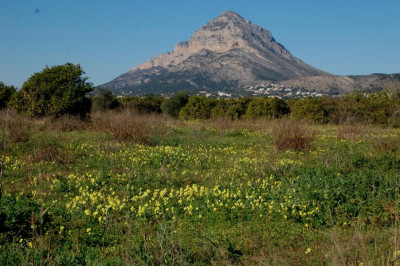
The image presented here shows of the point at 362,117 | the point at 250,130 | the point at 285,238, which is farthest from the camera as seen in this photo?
the point at 362,117

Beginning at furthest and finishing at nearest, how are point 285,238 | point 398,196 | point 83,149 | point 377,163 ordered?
point 83,149
point 377,163
point 398,196
point 285,238

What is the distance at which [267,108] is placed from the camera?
3328 cm

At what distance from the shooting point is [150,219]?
6.04m

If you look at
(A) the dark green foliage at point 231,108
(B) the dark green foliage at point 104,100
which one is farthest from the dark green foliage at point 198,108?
(B) the dark green foliage at point 104,100

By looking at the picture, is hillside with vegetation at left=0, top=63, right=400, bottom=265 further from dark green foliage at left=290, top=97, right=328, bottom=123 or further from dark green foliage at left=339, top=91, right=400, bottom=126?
dark green foliage at left=339, top=91, right=400, bottom=126

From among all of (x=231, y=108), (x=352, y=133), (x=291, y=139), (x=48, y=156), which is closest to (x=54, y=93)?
(x=48, y=156)

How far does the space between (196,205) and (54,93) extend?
16.9 metres

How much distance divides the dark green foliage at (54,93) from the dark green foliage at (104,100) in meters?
18.4

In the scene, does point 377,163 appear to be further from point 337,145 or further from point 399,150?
point 337,145

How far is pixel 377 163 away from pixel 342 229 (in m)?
4.92

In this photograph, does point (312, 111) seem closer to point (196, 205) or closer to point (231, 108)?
point (231, 108)

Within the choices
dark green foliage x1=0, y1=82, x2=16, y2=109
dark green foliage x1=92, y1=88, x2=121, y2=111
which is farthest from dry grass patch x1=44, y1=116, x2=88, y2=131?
dark green foliage x1=92, y1=88, x2=121, y2=111

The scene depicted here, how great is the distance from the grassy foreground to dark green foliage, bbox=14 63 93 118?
7947 millimetres

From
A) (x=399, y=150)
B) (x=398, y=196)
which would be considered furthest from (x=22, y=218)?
(x=399, y=150)
